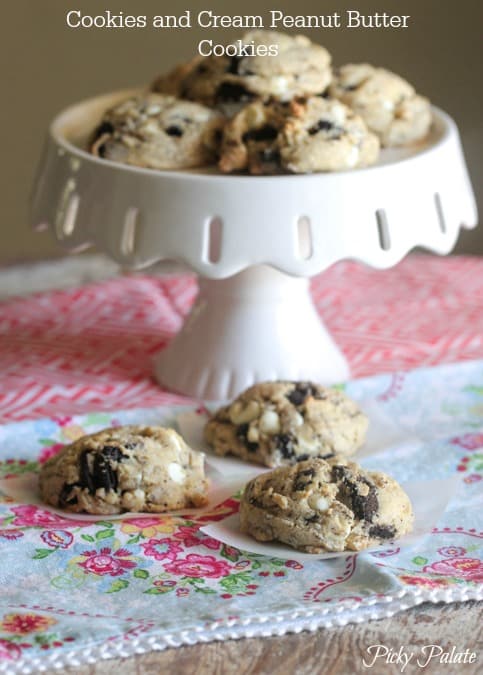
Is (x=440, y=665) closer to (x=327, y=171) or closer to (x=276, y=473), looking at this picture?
(x=276, y=473)

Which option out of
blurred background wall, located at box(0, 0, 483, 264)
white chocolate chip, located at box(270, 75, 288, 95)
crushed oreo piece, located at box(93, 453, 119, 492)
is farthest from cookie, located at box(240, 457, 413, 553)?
blurred background wall, located at box(0, 0, 483, 264)

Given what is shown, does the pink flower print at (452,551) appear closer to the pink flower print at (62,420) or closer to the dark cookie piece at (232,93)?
the pink flower print at (62,420)

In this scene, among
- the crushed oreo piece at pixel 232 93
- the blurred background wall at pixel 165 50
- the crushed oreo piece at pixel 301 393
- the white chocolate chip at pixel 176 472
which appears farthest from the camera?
the blurred background wall at pixel 165 50

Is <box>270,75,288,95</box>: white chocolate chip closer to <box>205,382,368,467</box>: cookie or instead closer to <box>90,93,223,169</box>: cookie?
<box>90,93,223,169</box>: cookie

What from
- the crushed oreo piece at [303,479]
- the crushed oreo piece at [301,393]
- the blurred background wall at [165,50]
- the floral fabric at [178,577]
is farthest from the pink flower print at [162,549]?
the blurred background wall at [165,50]

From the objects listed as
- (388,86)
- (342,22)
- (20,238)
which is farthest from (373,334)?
(20,238)

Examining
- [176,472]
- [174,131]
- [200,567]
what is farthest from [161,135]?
[200,567]

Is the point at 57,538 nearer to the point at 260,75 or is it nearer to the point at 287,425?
the point at 287,425
